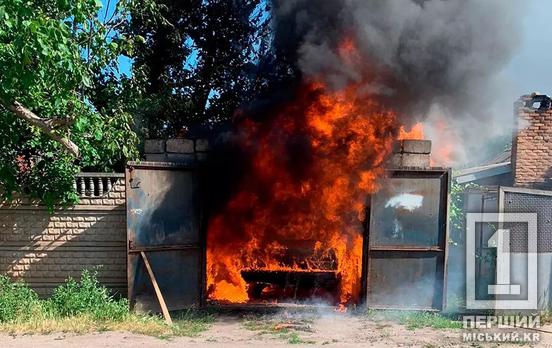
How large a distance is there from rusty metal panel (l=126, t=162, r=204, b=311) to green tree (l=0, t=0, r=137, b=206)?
0.71 metres

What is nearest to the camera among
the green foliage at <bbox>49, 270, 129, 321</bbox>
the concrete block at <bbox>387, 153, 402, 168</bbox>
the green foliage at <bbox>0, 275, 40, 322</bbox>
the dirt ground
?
the dirt ground

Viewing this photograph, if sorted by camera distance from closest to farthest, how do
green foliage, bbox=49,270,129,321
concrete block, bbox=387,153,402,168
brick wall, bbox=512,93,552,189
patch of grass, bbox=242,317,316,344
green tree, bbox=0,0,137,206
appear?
green tree, bbox=0,0,137,206 < patch of grass, bbox=242,317,316,344 < green foliage, bbox=49,270,129,321 < concrete block, bbox=387,153,402,168 < brick wall, bbox=512,93,552,189

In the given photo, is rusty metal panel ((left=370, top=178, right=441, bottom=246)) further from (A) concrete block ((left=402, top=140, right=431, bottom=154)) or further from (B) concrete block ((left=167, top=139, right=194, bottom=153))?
(B) concrete block ((left=167, top=139, right=194, bottom=153))

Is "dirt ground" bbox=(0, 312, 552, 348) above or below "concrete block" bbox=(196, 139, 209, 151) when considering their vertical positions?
below

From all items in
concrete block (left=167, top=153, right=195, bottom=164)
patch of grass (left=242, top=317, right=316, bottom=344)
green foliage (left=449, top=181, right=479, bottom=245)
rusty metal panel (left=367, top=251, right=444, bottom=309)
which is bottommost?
patch of grass (left=242, top=317, right=316, bottom=344)

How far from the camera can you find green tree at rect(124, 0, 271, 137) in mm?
11055

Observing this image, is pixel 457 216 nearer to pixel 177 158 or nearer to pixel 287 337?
pixel 287 337

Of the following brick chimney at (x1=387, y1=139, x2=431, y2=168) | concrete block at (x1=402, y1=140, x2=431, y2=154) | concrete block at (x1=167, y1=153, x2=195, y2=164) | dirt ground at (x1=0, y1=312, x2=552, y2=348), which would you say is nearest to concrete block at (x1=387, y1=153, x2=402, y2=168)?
brick chimney at (x1=387, y1=139, x2=431, y2=168)

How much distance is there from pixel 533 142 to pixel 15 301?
1141 cm

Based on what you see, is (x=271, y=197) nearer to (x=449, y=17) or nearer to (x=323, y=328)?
(x=323, y=328)

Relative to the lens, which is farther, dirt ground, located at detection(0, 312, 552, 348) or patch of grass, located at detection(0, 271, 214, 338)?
patch of grass, located at detection(0, 271, 214, 338)

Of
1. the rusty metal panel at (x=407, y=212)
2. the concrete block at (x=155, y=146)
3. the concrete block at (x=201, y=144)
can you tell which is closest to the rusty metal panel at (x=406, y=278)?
the rusty metal panel at (x=407, y=212)

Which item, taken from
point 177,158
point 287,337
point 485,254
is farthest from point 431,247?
point 177,158

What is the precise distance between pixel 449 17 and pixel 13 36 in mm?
6674
